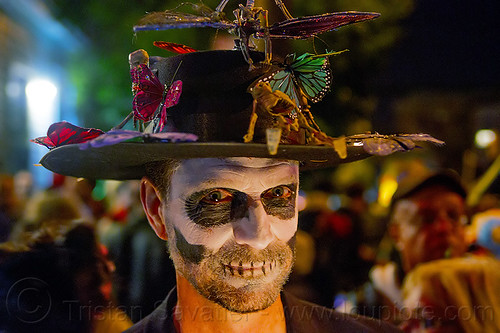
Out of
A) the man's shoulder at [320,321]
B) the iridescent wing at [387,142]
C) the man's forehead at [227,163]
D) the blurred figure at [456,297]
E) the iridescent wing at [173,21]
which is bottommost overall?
the blurred figure at [456,297]

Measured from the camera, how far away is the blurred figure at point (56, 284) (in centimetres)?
287

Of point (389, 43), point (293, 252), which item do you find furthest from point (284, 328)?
point (389, 43)

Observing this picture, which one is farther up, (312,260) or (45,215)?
(45,215)

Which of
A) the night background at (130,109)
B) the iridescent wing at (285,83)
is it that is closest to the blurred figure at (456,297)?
the night background at (130,109)

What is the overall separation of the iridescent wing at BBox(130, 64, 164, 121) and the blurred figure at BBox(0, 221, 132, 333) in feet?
4.71

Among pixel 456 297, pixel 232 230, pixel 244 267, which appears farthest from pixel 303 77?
pixel 456 297

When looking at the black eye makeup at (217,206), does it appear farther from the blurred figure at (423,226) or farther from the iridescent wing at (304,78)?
the blurred figure at (423,226)

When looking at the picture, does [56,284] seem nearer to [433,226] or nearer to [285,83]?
[285,83]

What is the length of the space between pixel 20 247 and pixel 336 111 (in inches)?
198

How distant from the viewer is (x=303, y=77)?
2.08 metres

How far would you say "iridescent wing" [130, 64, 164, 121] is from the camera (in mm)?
2035

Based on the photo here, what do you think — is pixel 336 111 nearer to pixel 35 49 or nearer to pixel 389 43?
pixel 389 43

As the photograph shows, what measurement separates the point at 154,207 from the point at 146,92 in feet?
1.77

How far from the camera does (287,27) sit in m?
1.94
